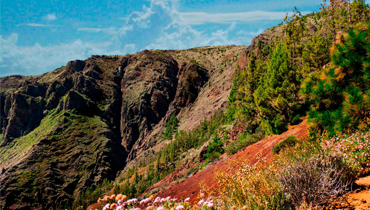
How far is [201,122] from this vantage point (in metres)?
76.3

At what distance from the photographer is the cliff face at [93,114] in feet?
250

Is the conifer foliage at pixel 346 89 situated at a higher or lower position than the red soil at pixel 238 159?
higher

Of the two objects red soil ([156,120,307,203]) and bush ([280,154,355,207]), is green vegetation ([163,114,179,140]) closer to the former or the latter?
red soil ([156,120,307,203])

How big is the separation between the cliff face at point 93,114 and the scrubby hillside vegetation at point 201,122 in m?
0.54

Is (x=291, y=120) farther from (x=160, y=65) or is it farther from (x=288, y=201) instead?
(x=160, y=65)

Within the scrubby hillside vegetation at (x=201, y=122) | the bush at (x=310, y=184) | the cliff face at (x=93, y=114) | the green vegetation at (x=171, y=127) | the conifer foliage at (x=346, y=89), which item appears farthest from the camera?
the green vegetation at (x=171, y=127)

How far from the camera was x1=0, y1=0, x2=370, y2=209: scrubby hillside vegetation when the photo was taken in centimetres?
438

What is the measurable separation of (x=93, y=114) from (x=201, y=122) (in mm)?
62216

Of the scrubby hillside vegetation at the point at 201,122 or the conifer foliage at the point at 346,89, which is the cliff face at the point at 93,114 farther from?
the conifer foliage at the point at 346,89

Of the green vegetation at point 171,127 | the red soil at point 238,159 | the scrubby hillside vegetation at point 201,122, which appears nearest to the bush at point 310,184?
the scrubby hillside vegetation at point 201,122

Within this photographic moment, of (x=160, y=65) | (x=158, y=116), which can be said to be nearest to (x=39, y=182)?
(x=158, y=116)

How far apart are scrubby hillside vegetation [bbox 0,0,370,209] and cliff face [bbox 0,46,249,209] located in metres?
0.54

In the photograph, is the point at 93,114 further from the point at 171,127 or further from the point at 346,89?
the point at 346,89

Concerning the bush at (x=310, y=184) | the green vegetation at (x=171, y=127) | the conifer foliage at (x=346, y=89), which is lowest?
the green vegetation at (x=171, y=127)
